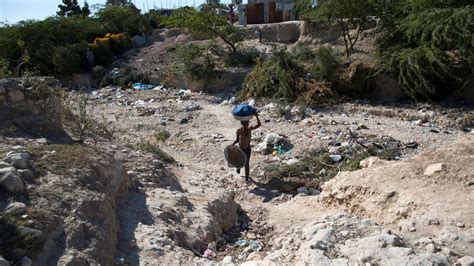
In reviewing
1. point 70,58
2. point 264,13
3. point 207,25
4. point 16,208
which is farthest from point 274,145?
point 264,13

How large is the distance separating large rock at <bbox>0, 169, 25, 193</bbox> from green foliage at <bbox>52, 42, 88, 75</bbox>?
1363 cm

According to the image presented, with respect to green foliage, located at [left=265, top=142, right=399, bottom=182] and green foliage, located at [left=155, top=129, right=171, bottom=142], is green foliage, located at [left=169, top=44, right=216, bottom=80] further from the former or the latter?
green foliage, located at [left=265, top=142, right=399, bottom=182]

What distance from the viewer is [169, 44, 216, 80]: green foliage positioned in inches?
523

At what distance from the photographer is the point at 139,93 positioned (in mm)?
13812

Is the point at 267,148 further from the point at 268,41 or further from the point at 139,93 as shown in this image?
the point at 268,41

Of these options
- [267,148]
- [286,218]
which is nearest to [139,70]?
[267,148]

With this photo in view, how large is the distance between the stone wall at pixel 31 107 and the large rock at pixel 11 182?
1.77 meters

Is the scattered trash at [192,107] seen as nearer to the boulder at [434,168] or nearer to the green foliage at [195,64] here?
the green foliage at [195,64]

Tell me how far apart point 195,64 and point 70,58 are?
5.49 meters

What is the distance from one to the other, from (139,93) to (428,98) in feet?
26.7

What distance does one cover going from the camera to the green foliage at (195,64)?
1328 cm

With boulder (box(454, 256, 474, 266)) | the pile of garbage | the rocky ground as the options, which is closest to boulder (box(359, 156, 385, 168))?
the rocky ground

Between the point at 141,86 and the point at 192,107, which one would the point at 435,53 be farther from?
the point at 141,86

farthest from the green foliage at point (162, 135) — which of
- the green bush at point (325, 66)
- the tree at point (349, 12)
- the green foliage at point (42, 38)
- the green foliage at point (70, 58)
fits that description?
the green foliage at point (42, 38)
